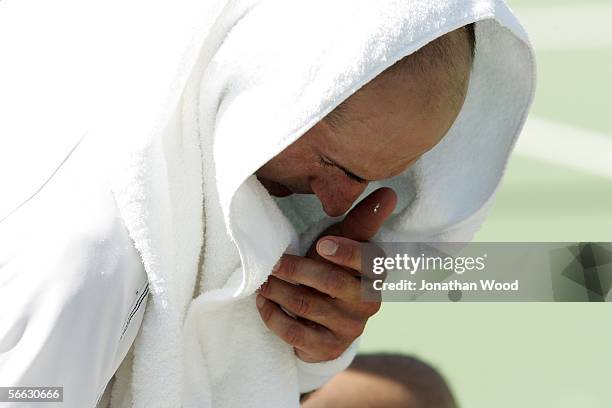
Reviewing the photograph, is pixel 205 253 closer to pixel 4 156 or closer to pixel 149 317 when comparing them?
pixel 149 317

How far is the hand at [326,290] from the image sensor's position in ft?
3.55

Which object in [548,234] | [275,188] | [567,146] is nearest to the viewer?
[275,188]

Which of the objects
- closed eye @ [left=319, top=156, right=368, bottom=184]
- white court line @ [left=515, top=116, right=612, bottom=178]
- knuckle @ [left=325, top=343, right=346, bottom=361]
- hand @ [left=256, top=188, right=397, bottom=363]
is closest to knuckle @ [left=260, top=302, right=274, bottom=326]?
hand @ [left=256, top=188, right=397, bottom=363]

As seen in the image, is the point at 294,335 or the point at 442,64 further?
the point at 294,335

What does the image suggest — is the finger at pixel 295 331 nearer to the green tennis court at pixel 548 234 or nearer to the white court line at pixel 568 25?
the green tennis court at pixel 548 234

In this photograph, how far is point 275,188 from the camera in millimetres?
1069

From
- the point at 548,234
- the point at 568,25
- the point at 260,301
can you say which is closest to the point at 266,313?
the point at 260,301

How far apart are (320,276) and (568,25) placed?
1.41 meters

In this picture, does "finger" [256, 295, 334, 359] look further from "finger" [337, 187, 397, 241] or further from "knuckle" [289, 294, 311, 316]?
"finger" [337, 187, 397, 241]

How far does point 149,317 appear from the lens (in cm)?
97

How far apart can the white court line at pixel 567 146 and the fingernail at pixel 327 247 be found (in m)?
1.04

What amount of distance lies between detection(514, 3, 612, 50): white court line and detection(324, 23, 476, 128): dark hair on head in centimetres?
132

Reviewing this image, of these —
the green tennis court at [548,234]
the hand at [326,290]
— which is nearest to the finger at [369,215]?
the hand at [326,290]

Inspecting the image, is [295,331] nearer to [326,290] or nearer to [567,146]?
[326,290]
